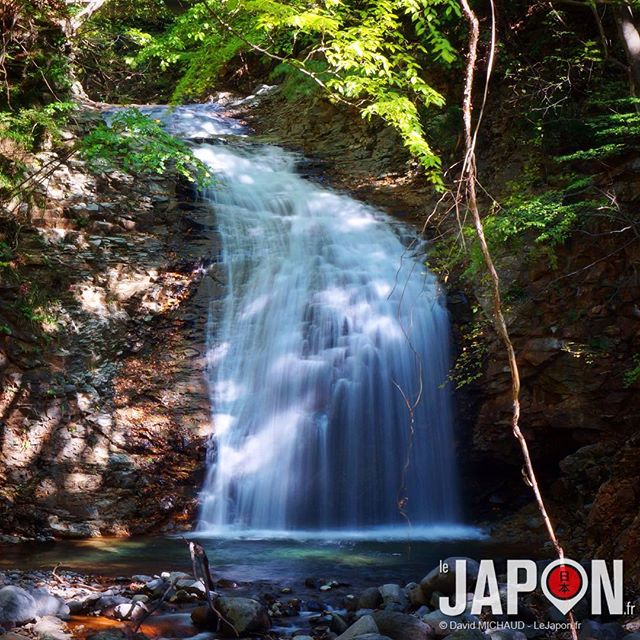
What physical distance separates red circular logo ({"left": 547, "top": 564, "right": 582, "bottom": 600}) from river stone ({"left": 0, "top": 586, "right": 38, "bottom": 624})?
3531 millimetres

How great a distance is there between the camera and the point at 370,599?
482 cm

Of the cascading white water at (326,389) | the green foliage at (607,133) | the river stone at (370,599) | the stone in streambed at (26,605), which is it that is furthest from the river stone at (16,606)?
the green foliage at (607,133)

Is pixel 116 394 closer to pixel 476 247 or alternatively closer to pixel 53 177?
pixel 53 177

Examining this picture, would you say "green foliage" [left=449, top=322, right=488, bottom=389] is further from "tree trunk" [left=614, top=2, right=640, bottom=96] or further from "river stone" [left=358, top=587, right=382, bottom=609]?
"river stone" [left=358, top=587, right=382, bottom=609]

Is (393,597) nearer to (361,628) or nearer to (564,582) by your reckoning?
(361,628)

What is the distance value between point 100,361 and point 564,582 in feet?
20.1

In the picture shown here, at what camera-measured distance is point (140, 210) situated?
10.1 m

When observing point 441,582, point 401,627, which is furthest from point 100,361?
point 401,627

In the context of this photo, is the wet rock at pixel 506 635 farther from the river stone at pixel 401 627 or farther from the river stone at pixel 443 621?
the river stone at pixel 401 627

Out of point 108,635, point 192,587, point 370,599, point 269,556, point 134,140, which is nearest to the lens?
point 108,635

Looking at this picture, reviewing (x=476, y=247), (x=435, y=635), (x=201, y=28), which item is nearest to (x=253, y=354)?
(x=476, y=247)

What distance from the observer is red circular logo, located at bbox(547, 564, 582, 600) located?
4.48m

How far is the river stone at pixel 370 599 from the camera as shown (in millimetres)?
4805

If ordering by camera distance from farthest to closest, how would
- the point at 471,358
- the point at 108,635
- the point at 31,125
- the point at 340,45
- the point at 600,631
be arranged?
1. the point at 31,125
2. the point at 471,358
3. the point at 340,45
4. the point at 108,635
5. the point at 600,631
